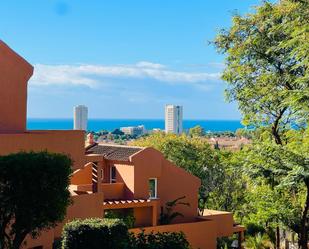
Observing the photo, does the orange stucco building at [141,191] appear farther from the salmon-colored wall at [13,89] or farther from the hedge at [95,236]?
the hedge at [95,236]

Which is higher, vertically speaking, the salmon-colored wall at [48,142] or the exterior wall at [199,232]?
the salmon-colored wall at [48,142]

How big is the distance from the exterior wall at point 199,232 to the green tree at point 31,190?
1549cm

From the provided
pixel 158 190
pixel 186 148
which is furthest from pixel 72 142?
pixel 186 148

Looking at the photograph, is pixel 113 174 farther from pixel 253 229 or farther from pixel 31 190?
pixel 31 190

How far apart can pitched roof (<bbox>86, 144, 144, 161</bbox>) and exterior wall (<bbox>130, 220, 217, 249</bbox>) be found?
4661mm

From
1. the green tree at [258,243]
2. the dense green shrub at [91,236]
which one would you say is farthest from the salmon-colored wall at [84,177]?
the dense green shrub at [91,236]

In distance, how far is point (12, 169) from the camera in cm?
1138

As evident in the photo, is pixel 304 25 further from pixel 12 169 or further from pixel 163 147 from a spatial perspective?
pixel 163 147

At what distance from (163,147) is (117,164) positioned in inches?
592

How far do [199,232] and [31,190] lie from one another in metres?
18.4

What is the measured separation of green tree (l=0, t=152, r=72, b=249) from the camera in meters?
11.4

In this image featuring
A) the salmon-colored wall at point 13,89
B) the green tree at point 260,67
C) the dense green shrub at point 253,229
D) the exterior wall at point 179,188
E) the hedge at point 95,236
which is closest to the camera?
the hedge at point 95,236

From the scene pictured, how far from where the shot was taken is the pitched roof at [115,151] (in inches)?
1100

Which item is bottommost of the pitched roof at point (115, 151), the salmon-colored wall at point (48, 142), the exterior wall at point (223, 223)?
the exterior wall at point (223, 223)
